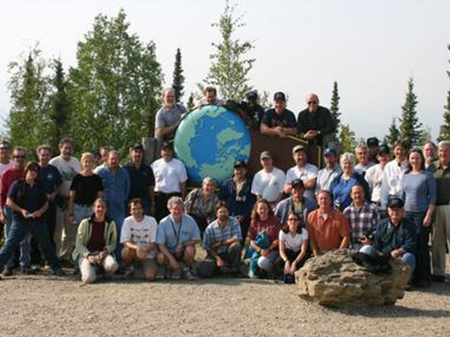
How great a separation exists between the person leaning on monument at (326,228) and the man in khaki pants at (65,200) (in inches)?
140

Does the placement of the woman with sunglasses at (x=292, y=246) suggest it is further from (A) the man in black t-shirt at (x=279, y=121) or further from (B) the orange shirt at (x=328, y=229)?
(A) the man in black t-shirt at (x=279, y=121)

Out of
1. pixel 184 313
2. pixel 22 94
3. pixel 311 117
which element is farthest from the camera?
pixel 22 94

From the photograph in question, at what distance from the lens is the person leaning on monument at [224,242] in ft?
30.8

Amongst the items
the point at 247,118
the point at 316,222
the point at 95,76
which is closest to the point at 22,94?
the point at 95,76

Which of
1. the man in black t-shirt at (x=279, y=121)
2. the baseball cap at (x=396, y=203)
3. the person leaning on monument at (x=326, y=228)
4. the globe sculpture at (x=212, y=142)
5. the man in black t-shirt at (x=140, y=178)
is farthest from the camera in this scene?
the globe sculpture at (x=212, y=142)

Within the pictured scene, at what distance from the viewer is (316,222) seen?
895 cm

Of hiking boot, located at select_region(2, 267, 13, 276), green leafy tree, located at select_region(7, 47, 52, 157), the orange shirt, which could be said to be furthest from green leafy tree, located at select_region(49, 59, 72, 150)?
the orange shirt

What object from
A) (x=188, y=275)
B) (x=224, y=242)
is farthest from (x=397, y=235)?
(x=188, y=275)

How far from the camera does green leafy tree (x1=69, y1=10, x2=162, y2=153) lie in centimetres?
3869

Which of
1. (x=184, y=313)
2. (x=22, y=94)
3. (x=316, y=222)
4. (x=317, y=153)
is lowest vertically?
(x=184, y=313)

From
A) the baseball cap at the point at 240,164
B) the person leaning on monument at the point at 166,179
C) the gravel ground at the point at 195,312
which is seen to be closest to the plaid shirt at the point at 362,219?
the gravel ground at the point at 195,312

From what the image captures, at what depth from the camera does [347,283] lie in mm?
7164

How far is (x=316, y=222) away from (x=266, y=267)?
92cm

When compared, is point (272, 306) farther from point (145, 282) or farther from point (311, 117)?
point (311, 117)
